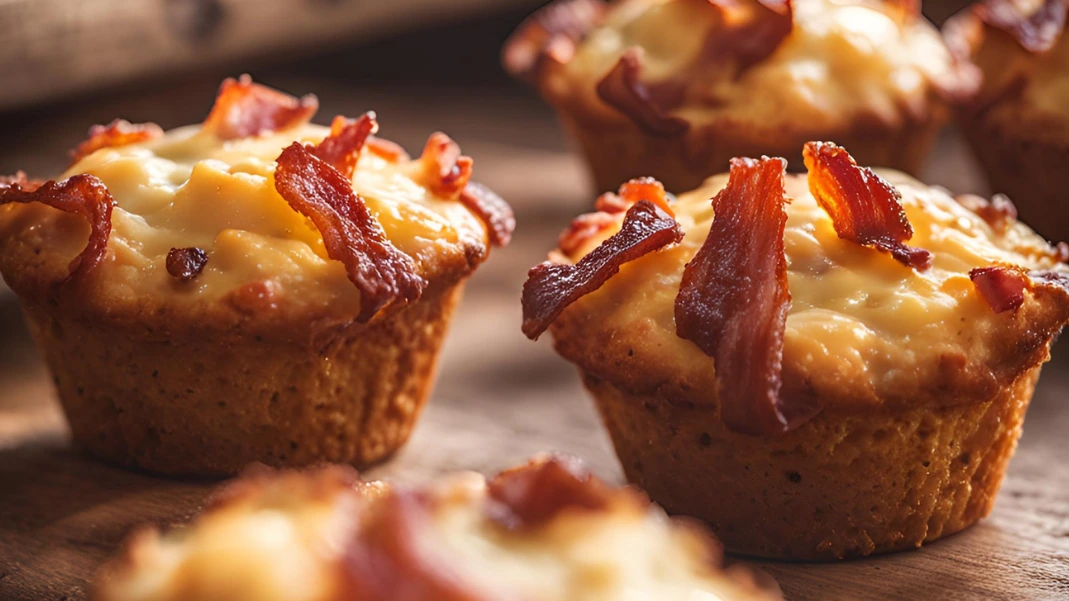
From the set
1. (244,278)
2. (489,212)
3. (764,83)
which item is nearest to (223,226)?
(244,278)

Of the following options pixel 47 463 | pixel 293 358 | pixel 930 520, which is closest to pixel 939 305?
pixel 930 520

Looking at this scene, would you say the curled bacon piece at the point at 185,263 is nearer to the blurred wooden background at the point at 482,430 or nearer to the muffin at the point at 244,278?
the muffin at the point at 244,278

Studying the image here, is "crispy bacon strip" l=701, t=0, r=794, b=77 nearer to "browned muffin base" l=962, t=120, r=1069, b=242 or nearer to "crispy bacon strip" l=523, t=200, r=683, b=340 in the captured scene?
"browned muffin base" l=962, t=120, r=1069, b=242

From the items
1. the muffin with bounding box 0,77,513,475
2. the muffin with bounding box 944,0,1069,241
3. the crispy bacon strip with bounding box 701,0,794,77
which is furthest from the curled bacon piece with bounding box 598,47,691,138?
the muffin with bounding box 944,0,1069,241

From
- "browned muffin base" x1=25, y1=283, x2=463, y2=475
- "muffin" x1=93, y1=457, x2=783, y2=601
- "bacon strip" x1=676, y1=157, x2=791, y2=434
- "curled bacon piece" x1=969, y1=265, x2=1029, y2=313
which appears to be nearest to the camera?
"muffin" x1=93, y1=457, x2=783, y2=601

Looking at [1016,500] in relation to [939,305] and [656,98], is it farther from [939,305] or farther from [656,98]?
[656,98]

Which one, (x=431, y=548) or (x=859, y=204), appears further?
(x=859, y=204)

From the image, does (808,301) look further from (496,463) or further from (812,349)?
(496,463)
